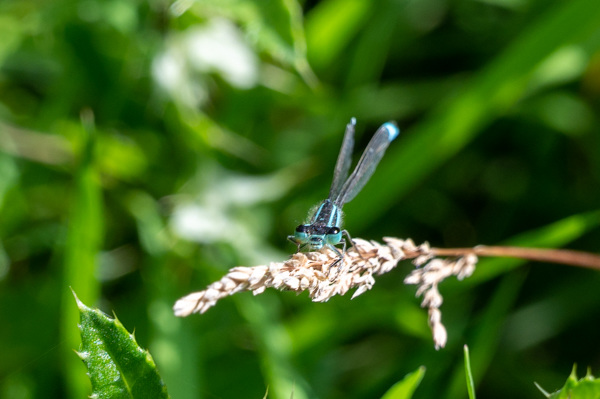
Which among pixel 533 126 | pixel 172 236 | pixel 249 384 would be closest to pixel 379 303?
pixel 249 384

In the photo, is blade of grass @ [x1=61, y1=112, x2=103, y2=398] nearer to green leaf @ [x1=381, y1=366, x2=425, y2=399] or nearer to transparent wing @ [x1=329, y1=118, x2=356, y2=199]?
transparent wing @ [x1=329, y1=118, x2=356, y2=199]

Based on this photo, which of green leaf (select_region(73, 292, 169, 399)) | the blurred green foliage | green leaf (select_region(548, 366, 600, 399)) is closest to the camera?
green leaf (select_region(73, 292, 169, 399))

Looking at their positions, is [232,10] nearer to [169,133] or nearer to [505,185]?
[169,133]

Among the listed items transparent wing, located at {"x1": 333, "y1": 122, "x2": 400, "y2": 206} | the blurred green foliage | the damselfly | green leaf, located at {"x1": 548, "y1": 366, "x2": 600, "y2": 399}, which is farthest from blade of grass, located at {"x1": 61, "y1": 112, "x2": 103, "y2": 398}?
green leaf, located at {"x1": 548, "y1": 366, "x2": 600, "y2": 399}

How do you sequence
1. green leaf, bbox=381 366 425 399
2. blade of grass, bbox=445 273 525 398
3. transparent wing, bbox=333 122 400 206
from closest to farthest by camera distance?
green leaf, bbox=381 366 425 399 < transparent wing, bbox=333 122 400 206 < blade of grass, bbox=445 273 525 398

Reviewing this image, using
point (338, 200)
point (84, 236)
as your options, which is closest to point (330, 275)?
point (338, 200)

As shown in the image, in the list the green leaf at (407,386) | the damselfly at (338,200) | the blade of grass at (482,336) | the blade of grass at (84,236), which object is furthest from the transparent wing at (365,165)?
the blade of grass at (84,236)

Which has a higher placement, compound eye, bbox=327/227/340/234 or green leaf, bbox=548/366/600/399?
compound eye, bbox=327/227/340/234
